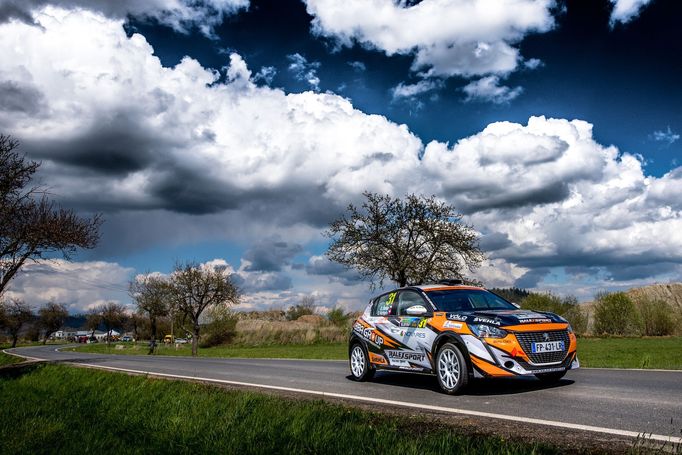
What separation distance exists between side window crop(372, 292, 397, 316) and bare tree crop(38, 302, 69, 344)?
139559 mm

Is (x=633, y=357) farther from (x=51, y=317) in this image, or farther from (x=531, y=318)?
(x=51, y=317)

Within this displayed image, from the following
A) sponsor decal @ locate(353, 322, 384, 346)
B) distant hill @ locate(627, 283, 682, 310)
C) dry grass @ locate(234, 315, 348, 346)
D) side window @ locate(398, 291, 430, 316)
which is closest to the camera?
side window @ locate(398, 291, 430, 316)

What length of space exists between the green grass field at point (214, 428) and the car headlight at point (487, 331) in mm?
2086

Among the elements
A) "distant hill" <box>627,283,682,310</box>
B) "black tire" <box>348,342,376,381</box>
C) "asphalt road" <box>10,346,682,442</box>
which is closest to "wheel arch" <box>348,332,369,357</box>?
"black tire" <box>348,342,376,381</box>

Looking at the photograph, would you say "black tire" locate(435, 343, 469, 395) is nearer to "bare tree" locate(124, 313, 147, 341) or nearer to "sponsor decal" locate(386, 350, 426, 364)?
"sponsor decal" locate(386, 350, 426, 364)

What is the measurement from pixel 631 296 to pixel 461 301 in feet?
137

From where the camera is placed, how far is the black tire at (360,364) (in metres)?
10.5

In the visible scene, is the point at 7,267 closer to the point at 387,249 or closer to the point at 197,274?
the point at 387,249

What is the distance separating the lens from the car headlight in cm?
759

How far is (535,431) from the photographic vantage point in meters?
5.42

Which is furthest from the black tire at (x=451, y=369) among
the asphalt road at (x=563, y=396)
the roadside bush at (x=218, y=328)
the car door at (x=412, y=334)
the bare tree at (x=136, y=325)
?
the bare tree at (x=136, y=325)

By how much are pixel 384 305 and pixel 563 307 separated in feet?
136

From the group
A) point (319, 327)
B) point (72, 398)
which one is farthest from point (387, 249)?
point (72, 398)

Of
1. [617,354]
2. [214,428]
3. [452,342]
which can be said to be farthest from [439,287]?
[617,354]
